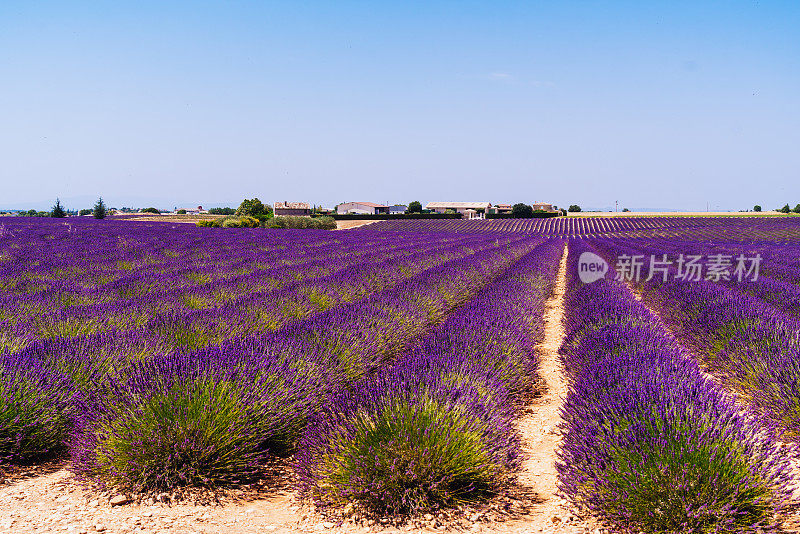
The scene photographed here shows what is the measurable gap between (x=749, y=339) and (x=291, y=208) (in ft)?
272

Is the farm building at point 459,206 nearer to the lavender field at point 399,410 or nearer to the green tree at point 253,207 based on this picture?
the green tree at point 253,207

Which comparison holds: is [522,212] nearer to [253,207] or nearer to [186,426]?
[253,207]

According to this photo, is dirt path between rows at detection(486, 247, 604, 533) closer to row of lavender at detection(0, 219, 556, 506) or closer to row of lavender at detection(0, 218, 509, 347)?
row of lavender at detection(0, 219, 556, 506)

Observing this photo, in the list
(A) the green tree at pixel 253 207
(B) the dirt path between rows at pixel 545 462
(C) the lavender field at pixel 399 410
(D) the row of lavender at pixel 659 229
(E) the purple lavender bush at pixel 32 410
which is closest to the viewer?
(C) the lavender field at pixel 399 410

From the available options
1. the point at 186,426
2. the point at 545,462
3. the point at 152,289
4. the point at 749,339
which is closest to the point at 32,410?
the point at 186,426

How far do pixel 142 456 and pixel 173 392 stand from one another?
31 cm

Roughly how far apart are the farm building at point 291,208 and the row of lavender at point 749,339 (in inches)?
3032

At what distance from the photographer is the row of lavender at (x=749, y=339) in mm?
3426

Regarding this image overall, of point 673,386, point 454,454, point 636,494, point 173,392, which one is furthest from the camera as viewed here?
point 673,386

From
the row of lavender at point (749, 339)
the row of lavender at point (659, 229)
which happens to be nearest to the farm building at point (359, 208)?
the row of lavender at point (659, 229)

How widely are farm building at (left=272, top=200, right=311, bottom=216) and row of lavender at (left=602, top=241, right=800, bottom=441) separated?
253ft

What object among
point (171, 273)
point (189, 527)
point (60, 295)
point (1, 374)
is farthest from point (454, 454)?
point (171, 273)

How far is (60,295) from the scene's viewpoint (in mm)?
5715

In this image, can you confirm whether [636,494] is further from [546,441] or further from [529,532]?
[546,441]
